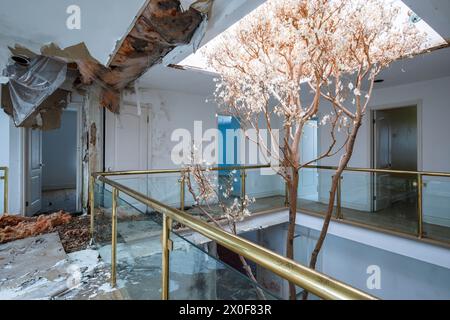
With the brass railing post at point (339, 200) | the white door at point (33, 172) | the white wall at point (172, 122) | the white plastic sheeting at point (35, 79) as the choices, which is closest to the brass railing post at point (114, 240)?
the white plastic sheeting at point (35, 79)

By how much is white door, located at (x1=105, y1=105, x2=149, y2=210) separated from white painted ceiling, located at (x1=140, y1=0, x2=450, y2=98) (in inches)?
25.5

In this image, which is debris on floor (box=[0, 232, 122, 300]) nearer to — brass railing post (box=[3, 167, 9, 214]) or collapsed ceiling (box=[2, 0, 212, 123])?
brass railing post (box=[3, 167, 9, 214])

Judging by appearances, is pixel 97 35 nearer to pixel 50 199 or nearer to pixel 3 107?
pixel 3 107

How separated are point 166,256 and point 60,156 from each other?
781 centimetres

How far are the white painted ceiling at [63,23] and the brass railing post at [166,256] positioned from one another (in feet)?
5.23

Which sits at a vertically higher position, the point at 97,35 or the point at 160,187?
the point at 97,35

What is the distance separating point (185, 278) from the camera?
1.25 m

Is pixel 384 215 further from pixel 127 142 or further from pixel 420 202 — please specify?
pixel 127 142

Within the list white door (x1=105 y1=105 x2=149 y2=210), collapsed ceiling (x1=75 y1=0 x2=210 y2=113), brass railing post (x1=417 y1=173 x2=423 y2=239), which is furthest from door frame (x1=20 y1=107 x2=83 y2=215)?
brass railing post (x1=417 y1=173 x2=423 y2=239)

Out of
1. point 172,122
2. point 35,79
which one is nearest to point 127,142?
point 172,122

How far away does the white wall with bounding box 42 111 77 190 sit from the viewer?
7.20 metres

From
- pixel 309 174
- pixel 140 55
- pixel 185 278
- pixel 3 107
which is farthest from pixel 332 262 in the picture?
pixel 3 107
